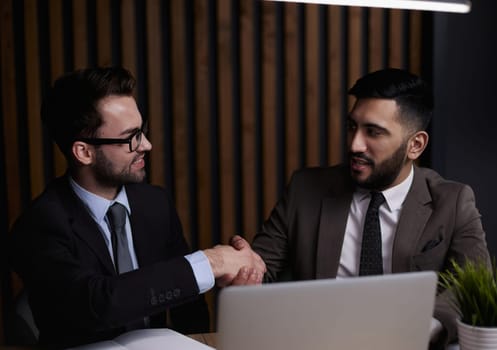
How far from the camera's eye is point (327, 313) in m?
1.15

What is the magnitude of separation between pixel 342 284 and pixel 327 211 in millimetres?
1238

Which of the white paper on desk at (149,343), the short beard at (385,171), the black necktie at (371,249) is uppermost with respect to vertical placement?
the short beard at (385,171)

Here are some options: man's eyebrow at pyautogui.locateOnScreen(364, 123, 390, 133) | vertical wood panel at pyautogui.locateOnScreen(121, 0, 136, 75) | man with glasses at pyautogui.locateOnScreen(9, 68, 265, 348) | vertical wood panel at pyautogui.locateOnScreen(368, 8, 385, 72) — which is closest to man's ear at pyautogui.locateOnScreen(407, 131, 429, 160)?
man's eyebrow at pyautogui.locateOnScreen(364, 123, 390, 133)

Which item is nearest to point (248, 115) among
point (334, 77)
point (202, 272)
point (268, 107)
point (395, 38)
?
point (268, 107)

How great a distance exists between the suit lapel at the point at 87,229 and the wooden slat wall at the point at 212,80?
1.22 metres

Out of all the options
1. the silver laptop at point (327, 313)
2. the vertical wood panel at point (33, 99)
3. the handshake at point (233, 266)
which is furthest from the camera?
the vertical wood panel at point (33, 99)

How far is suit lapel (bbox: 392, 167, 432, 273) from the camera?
7.27 ft

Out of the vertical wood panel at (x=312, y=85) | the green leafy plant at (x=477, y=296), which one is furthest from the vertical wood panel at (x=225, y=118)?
the green leafy plant at (x=477, y=296)

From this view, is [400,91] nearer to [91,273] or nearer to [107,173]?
[107,173]

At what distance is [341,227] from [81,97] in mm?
1091

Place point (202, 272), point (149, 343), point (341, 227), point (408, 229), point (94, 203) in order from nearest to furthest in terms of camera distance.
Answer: point (149, 343) → point (202, 272) → point (94, 203) → point (408, 229) → point (341, 227)

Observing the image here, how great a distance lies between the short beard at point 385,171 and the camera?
7.51ft

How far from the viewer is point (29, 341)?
6.10 ft

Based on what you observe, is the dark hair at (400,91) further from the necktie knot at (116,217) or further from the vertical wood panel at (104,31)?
the vertical wood panel at (104,31)
